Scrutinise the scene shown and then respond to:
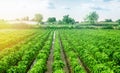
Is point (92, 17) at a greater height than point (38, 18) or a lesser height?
lesser

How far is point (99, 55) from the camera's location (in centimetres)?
2689

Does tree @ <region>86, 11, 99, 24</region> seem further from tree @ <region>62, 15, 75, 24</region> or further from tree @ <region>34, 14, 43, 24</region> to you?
tree @ <region>34, 14, 43, 24</region>

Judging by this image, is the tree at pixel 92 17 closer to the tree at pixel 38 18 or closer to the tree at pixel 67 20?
the tree at pixel 67 20

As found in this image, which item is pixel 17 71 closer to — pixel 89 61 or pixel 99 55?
pixel 89 61

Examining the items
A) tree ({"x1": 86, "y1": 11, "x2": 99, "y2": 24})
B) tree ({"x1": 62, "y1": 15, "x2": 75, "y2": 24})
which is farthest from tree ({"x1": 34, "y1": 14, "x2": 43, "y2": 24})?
tree ({"x1": 86, "y1": 11, "x2": 99, "y2": 24})

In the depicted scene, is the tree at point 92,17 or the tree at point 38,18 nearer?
the tree at point 92,17

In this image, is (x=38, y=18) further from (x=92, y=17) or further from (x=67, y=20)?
(x=92, y=17)

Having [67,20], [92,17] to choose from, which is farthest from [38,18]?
[92,17]

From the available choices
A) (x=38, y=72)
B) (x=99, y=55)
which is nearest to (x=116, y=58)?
(x=99, y=55)

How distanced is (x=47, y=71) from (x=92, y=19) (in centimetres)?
16319

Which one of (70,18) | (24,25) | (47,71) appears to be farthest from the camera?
(70,18)

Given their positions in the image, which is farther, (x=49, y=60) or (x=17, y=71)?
(x=49, y=60)

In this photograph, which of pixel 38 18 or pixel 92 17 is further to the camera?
pixel 38 18

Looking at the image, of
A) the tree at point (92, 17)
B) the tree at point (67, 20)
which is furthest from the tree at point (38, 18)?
the tree at point (92, 17)
